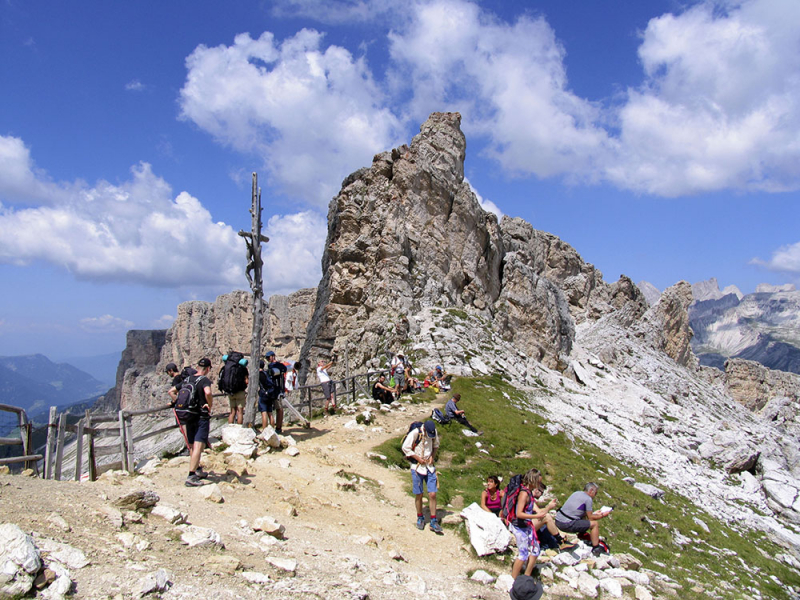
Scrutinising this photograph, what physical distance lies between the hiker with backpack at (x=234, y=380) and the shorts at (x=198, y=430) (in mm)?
4123

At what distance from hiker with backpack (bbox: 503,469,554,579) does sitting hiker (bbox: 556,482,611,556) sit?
1.89 metres

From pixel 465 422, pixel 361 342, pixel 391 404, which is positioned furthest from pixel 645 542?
pixel 361 342

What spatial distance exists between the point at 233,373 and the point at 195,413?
4492 mm

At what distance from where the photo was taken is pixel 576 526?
38.0ft

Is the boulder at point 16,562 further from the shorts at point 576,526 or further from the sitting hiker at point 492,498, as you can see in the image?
the shorts at point 576,526

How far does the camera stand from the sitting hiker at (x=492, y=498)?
11.6 metres

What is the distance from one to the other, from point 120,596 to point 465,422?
16.1m

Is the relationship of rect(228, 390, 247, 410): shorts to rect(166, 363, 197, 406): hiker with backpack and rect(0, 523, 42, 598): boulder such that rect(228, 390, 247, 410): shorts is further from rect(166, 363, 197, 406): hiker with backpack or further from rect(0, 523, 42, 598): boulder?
rect(0, 523, 42, 598): boulder

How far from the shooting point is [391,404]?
22.9 meters

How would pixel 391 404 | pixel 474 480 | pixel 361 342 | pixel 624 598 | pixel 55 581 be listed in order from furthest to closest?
pixel 361 342, pixel 391 404, pixel 474 480, pixel 624 598, pixel 55 581

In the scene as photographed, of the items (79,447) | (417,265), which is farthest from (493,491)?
(417,265)

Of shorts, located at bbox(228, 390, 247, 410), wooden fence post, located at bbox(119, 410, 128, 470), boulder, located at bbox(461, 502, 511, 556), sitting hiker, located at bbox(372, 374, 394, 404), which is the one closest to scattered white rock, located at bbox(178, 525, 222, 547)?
wooden fence post, located at bbox(119, 410, 128, 470)

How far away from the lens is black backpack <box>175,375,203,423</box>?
1086 cm

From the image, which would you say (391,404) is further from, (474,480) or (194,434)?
(194,434)
